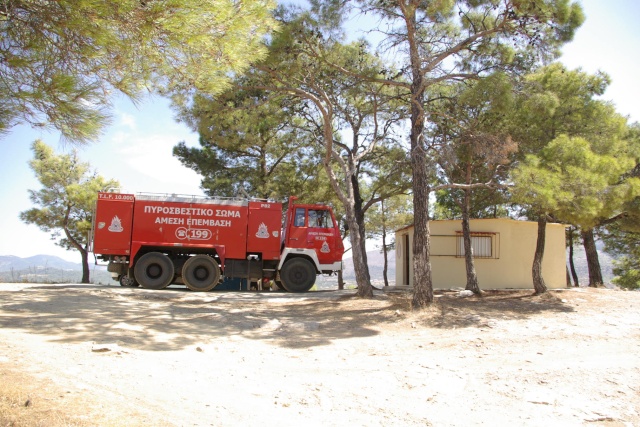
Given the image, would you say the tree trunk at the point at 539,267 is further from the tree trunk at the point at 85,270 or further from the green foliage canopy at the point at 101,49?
the tree trunk at the point at 85,270

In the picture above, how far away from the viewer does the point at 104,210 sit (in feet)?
48.7

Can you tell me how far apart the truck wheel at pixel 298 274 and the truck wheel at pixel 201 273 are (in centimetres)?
223

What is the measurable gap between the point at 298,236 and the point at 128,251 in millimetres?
5342

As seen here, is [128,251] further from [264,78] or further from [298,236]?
[264,78]

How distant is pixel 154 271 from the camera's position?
14.9m

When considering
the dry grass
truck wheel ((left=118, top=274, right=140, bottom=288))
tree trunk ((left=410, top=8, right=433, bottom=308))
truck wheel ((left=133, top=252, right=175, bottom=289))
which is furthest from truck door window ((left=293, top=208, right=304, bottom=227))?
the dry grass

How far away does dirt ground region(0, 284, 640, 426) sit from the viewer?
4.65m

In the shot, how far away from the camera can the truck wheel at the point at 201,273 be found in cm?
1477

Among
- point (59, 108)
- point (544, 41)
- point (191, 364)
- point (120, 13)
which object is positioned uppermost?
point (544, 41)

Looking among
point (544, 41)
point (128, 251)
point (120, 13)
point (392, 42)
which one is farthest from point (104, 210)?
point (544, 41)

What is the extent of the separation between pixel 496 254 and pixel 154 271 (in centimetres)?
1157

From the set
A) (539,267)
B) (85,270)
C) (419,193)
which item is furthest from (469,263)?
(85,270)

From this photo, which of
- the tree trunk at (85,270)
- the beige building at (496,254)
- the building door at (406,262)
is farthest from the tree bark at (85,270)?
the beige building at (496,254)

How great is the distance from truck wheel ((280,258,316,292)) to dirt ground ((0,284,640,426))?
437cm
